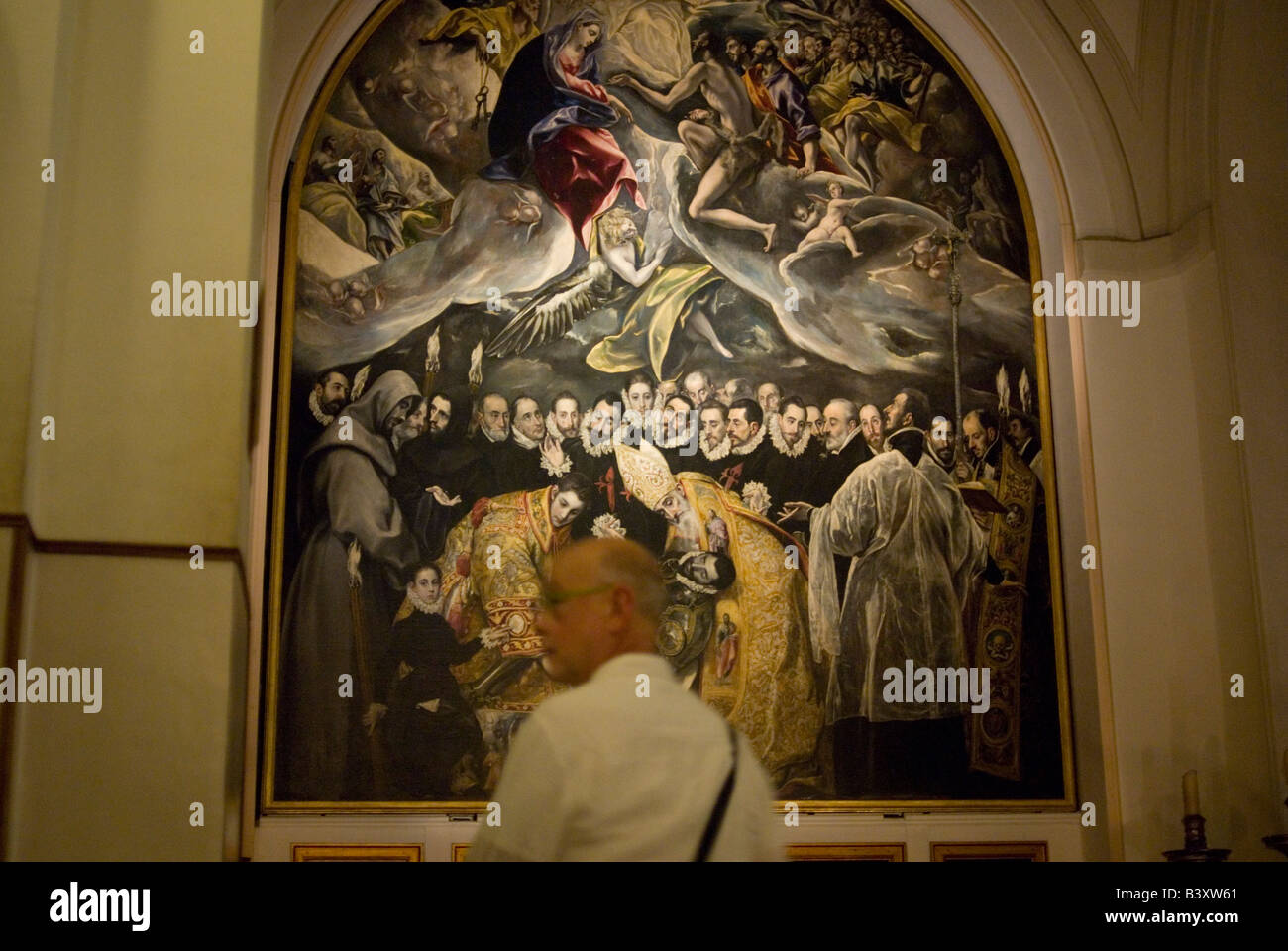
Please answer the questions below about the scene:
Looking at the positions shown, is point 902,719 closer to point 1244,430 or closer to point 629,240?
point 1244,430

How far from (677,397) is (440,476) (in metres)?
1.61

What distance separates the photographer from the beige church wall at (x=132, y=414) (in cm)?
363

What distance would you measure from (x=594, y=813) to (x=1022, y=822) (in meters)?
6.12

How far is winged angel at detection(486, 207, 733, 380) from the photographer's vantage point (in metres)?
8.67

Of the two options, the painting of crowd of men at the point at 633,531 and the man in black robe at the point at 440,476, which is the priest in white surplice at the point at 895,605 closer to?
the painting of crowd of men at the point at 633,531

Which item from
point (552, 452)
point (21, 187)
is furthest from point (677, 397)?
point (21, 187)

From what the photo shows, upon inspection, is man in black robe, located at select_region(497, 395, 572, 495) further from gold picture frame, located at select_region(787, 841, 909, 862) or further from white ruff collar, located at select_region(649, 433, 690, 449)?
gold picture frame, located at select_region(787, 841, 909, 862)

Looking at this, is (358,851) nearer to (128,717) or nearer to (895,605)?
(895,605)

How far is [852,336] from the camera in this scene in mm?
8852

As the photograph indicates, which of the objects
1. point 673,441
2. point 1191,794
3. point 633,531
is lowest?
point 1191,794

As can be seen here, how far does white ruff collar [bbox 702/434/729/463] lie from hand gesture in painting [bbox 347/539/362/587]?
7.44 ft

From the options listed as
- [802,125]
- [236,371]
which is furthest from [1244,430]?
[236,371]

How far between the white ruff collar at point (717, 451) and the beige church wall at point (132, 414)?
15.0 ft

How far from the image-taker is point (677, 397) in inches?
340
